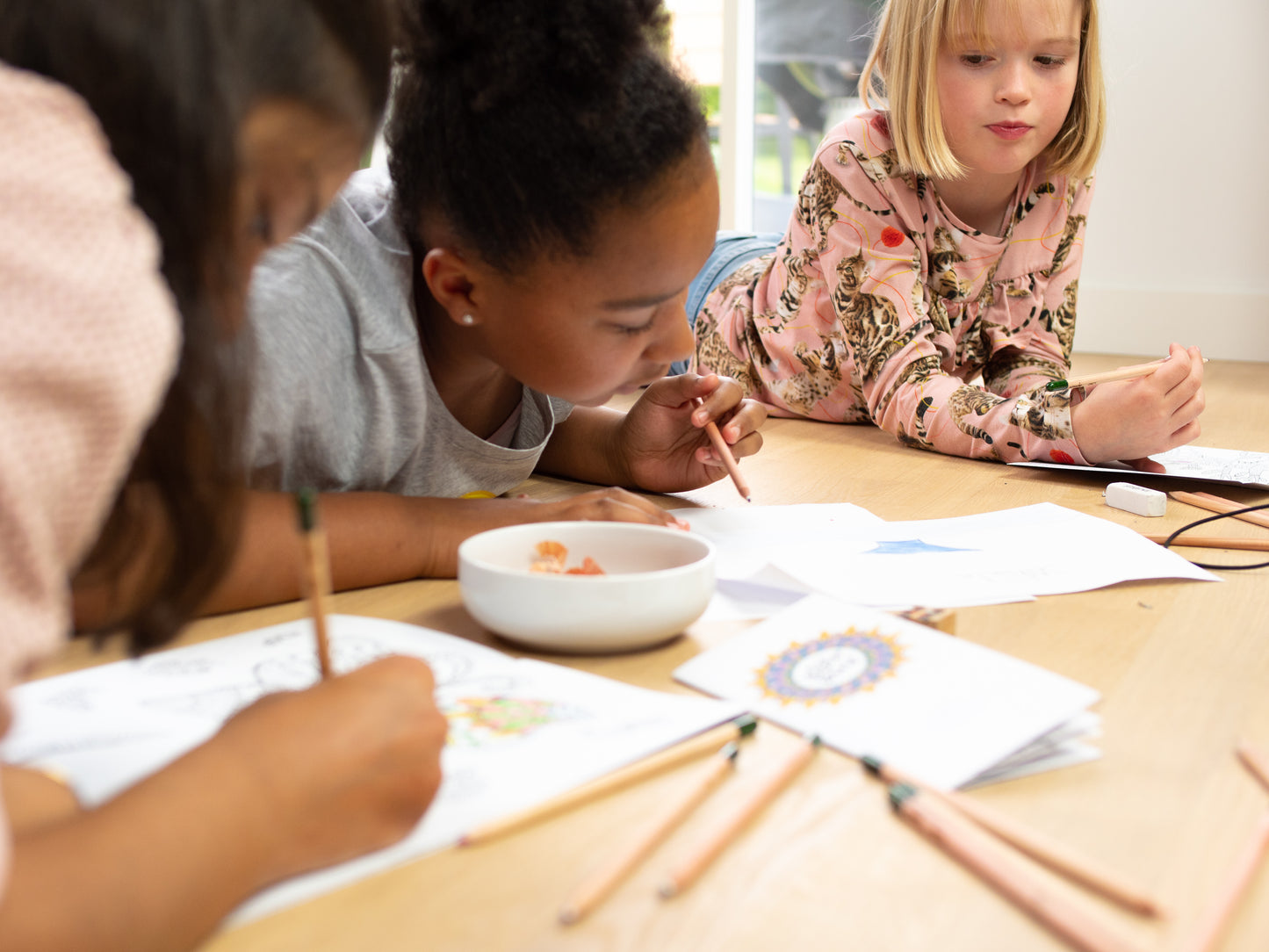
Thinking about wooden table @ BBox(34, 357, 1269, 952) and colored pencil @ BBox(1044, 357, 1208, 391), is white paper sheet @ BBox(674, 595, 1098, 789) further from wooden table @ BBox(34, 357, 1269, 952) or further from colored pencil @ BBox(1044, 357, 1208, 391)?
colored pencil @ BBox(1044, 357, 1208, 391)

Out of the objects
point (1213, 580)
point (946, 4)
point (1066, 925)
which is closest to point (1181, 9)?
point (946, 4)

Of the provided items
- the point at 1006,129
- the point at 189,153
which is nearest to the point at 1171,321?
the point at 1006,129

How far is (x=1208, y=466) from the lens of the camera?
108cm

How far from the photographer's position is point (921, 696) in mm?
536

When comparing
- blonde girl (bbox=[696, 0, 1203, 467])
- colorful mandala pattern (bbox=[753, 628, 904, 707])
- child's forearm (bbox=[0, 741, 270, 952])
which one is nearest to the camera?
child's forearm (bbox=[0, 741, 270, 952])

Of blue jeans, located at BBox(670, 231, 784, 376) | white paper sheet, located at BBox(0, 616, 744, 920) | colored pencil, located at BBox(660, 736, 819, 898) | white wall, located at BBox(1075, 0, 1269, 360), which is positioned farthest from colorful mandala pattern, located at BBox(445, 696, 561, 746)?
white wall, located at BBox(1075, 0, 1269, 360)

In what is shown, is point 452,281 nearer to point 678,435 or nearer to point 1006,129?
point 678,435

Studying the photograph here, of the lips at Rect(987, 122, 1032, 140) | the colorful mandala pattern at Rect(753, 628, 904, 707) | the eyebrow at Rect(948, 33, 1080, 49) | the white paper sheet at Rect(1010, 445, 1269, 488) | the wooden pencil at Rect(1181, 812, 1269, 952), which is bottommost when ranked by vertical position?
the white paper sheet at Rect(1010, 445, 1269, 488)

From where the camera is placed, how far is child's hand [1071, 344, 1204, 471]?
1.04 meters

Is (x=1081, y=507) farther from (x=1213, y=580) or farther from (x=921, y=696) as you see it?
(x=921, y=696)

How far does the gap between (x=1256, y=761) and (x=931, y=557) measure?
0.30 meters

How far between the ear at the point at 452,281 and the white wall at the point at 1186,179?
1868 mm

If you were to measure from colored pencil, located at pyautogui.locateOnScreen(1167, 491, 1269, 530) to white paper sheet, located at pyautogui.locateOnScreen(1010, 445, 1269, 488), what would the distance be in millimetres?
34

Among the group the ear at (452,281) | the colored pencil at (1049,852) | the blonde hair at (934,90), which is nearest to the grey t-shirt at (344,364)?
the ear at (452,281)
